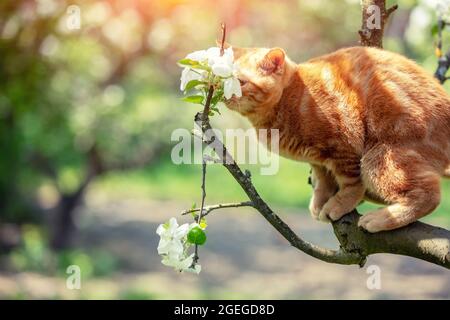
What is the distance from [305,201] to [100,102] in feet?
7.80

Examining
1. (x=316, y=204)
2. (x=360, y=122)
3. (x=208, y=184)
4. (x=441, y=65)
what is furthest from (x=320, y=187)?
(x=208, y=184)

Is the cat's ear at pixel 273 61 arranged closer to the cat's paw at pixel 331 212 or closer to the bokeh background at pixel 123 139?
the cat's paw at pixel 331 212

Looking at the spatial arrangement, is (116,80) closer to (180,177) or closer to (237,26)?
(237,26)

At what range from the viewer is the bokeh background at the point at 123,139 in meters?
4.44

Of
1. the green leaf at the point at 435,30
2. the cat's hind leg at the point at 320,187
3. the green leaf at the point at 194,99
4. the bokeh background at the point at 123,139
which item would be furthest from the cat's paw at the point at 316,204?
the bokeh background at the point at 123,139

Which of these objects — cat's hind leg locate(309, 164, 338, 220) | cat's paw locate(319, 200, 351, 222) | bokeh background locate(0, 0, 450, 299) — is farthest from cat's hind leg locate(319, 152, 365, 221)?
bokeh background locate(0, 0, 450, 299)

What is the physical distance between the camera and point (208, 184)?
701 cm

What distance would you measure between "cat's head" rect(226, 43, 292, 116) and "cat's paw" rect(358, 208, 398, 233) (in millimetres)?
404

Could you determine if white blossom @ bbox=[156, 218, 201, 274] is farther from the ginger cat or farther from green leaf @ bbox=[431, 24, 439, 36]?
green leaf @ bbox=[431, 24, 439, 36]

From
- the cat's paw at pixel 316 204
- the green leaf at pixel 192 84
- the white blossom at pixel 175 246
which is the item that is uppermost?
the green leaf at pixel 192 84

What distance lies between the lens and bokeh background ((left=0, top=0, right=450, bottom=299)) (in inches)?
175

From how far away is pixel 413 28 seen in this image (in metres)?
3.23

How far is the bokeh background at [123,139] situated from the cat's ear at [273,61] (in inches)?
95.3
